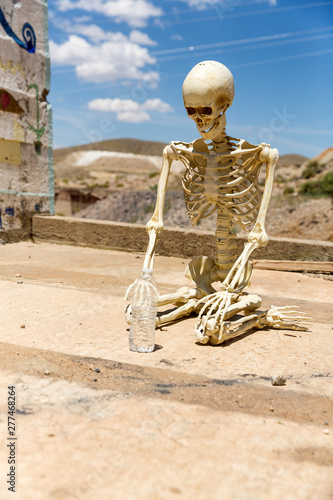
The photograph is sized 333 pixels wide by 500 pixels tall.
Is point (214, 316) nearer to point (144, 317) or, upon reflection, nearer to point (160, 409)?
point (144, 317)

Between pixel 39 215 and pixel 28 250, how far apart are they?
1.37m

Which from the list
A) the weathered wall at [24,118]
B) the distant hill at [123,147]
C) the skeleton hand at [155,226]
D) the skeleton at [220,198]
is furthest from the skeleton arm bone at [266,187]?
the distant hill at [123,147]

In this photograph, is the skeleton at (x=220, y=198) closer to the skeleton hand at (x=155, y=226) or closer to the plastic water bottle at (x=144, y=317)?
the skeleton hand at (x=155, y=226)

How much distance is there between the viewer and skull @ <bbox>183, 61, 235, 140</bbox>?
379 cm

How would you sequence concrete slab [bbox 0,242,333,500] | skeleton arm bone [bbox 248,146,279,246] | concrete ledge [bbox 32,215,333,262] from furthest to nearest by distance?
concrete ledge [bbox 32,215,333,262]
skeleton arm bone [bbox 248,146,279,246]
concrete slab [bbox 0,242,333,500]

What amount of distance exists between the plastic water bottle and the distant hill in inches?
3330

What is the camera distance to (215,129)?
13.4ft

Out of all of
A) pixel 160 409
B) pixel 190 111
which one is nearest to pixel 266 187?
pixel 190 111

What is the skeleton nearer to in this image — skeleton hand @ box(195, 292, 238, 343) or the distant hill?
skeleton hand @ box(195, 292, 238, 343)

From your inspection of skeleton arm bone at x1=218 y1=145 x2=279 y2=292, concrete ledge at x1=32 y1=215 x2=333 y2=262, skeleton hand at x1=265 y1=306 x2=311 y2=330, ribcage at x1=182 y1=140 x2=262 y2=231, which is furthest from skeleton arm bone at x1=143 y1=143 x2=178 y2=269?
concrete ledge at x1=32 y1=215 x2=333 y2=262

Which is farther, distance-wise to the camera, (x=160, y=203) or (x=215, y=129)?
(x=160, y=203)

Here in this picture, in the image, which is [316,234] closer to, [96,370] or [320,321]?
[320,321]

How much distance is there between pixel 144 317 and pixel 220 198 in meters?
1.24

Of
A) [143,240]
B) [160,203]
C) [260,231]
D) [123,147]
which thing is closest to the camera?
[260,231]
